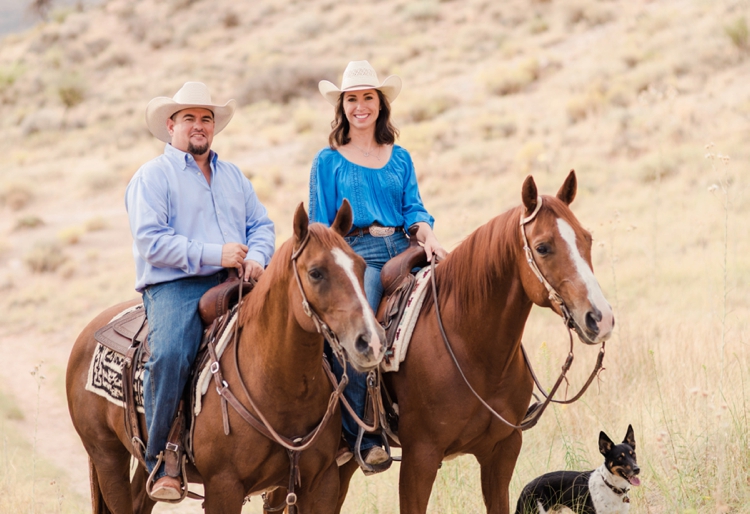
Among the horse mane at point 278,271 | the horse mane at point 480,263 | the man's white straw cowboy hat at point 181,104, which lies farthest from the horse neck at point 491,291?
the man's white straw cowboy hat at point 181,104

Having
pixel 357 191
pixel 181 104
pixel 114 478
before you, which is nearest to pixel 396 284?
pixel 357 191

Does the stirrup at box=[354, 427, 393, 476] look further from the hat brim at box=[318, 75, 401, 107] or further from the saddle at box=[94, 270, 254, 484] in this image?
the hat brim at box=[318, 75, 401, 107]

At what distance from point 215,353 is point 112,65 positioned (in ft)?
127

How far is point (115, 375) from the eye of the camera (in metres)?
4.31

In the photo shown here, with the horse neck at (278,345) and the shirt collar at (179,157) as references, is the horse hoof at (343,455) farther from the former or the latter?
the shirt collar at (179,157)

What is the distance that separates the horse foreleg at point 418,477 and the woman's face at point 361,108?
2.07 meters

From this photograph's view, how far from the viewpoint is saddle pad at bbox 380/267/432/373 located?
4164 mm

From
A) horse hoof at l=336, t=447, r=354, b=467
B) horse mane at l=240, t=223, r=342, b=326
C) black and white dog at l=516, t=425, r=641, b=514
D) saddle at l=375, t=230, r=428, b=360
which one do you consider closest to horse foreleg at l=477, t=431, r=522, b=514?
black and white dog at l=516, t=425, r=641, b=514

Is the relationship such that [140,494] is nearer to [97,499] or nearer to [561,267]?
[97,499]

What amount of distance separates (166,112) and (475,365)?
2389 mm

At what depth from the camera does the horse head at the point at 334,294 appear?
3.17 metres

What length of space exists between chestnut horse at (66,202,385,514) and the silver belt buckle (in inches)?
42.5

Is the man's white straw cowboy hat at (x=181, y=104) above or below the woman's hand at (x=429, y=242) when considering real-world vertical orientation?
above

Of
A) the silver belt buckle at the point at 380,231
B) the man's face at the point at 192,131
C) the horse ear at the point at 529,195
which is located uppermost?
the man's face at the point at 192,131
